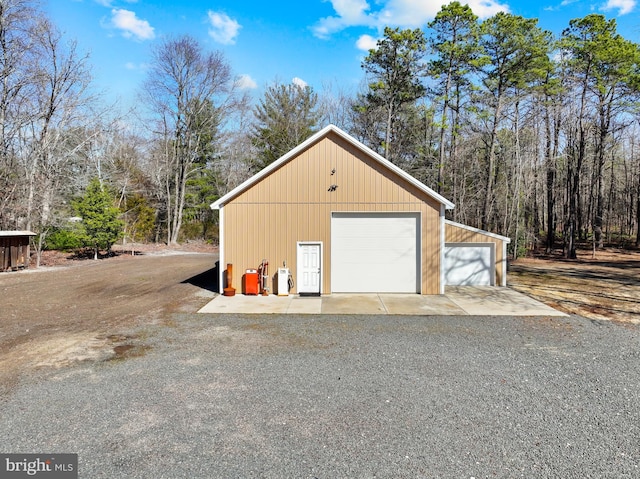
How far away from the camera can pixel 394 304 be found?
10047 mm

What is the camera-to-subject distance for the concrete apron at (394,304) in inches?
361

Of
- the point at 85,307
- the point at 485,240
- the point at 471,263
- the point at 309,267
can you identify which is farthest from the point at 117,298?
the point at 485,240

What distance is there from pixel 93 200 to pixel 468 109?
71.8ft

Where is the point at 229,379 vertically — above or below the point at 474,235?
below

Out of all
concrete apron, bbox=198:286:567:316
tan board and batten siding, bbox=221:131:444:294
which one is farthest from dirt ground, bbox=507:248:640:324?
tan board and batten siding, bbox=221:131:444:294

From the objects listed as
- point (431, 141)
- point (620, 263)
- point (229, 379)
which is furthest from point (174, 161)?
point (620, 263)

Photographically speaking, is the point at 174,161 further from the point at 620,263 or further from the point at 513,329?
the point at 620,263

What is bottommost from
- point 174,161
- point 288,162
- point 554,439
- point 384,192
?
point 554,439

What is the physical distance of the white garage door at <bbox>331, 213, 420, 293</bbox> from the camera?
1155 cm

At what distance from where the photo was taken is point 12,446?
3.49 metres

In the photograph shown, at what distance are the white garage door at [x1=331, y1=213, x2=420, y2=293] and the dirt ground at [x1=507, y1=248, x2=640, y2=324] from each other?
397 centimetres

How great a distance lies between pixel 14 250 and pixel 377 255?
50.4 feet

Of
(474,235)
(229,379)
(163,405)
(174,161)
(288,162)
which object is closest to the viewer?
(163,405)

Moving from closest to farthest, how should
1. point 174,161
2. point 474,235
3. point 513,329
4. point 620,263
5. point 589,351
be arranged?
point 589,351, point 513,329, point 474,235, point 620,263, point 174,161
